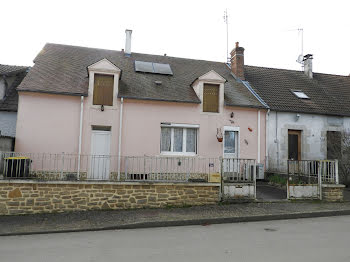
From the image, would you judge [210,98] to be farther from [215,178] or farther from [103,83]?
[215,178]

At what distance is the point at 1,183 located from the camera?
782 cm

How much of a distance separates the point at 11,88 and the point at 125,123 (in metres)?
6.18

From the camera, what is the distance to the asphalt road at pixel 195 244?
4750 millimetres

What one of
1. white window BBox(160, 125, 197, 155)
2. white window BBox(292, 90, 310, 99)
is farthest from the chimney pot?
white window BBox(160, 125, 197, 155)

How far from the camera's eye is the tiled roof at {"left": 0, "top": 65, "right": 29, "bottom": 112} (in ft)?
41.8

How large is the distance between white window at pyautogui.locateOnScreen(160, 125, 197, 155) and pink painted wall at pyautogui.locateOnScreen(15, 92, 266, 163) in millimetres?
298

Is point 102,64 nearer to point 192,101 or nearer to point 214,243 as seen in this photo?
point 192,101

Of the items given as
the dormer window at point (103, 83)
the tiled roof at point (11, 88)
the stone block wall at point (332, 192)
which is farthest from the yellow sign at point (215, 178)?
the tiled roof at point (11, 88)

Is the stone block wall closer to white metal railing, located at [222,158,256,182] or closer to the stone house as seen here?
white metal railing, located at [222,158,256,182]

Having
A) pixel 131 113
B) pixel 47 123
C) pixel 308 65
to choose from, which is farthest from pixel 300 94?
pixel 47 123

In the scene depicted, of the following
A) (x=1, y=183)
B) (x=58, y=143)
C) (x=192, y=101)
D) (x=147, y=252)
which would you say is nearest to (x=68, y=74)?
(x=58, y=143)

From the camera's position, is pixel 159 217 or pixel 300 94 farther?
pixel 300 94

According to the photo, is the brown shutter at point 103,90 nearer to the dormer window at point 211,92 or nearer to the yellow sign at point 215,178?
the dormer window at point 211,92

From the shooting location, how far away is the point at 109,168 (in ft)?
33.9
